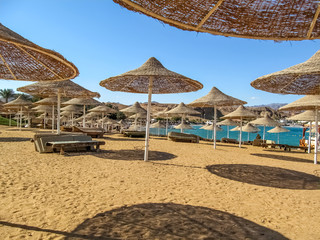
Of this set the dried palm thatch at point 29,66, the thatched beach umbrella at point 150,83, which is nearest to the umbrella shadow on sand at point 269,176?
the thatched beach umbrella at point 150,83

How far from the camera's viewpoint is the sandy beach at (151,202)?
8.30 feet

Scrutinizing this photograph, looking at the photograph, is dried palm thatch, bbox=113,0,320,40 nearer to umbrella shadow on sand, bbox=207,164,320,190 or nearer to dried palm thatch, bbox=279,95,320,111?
umbrella shadow on sand, bbox=207,164,320,190

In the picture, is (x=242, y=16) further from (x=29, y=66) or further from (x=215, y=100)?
(x=215, y=100)

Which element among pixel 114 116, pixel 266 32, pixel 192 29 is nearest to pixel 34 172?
pixel 192 29

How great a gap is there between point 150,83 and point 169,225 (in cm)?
461

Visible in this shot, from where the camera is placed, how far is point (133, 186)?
421cm

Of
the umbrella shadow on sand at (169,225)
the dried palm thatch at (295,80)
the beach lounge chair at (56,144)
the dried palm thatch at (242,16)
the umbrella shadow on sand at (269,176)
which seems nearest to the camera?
the dried palm thatch at (242,16)

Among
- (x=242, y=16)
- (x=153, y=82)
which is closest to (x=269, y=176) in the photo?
(x=242, y=16)

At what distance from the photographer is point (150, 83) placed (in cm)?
650

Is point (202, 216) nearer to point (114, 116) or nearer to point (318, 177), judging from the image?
point (318, 177)

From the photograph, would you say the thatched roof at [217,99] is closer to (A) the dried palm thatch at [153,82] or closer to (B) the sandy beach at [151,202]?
(A) the dried palm thatch at [153,82]

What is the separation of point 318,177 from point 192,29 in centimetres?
587

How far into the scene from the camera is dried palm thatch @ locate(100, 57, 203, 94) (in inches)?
254

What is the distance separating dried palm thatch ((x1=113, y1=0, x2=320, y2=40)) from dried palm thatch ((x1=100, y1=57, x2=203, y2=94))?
362cm
